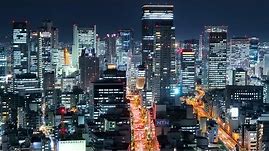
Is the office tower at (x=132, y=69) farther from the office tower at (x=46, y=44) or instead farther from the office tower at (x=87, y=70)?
the office tower at (x=46, y=44)

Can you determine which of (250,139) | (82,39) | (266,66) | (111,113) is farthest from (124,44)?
(250,139)

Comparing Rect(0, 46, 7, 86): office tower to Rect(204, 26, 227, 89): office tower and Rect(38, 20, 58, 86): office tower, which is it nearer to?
Rect(38, 20, 58, 86): office tower

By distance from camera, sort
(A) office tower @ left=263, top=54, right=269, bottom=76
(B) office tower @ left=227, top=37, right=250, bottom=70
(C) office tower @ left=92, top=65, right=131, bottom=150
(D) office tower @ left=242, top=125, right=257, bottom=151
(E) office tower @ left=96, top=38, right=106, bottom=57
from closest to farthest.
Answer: (C) office tower @ left=92, top=65, right=131, bottom=150 → (D) office tower @ left=242, top=125, right=257, bottom=151 → (A) office tower @ left=263, top=54, right=269, bottom=76 → (E) office tower @ left=96, top=38, right=106, bottom=57 → (B) office tower @ left=227, top=37, right=250, bottom=70

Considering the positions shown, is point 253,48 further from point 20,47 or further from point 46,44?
point 20,47

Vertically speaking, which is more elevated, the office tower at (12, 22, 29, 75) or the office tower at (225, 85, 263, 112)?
the office tower at (12, 22, 29, 75)

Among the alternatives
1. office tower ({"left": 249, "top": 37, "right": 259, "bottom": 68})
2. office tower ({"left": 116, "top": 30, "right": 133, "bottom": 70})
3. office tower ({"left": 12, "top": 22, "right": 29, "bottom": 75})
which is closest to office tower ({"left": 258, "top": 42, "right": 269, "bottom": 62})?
office tower ({"left": 249, "top": 37, "right": 259, "bottom": 68})

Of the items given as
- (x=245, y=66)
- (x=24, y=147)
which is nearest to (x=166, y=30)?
(x=245, y=66)
